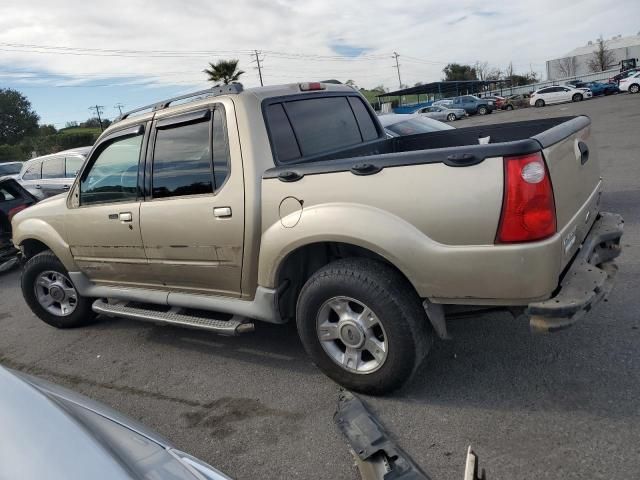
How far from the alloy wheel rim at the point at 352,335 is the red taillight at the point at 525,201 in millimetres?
934

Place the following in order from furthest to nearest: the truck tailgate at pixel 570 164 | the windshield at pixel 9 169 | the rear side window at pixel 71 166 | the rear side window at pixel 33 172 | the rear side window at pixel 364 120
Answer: the windshield at pixel 9 169
the rear side window at pixel 33 172
the rear side window at pixel 71 166
the rear side window at pixel 364 120
the truck tailgate at pixel 570 164

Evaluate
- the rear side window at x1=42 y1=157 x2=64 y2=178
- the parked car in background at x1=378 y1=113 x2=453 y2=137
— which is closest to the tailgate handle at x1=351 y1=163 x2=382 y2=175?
the parked car in background at x1=378 y1=113 x2=453 y2=137

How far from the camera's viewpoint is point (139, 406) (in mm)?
3623

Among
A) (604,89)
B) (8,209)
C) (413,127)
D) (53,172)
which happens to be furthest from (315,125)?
(604,89)

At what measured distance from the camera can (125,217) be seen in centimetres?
419

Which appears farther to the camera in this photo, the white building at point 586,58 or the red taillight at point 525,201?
the white building at point 586,58

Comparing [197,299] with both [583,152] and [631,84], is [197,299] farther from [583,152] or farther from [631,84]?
[631,84]

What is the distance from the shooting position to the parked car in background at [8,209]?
323 inches

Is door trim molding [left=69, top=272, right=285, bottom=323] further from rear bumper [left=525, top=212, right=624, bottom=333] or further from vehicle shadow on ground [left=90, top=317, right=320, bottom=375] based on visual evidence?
Answer: rear bumper [left=525, top=212, right=624, bottom=333]

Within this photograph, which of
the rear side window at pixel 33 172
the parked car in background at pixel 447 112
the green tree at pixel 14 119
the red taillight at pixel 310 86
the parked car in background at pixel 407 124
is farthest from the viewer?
the green tree at pixel 14 119

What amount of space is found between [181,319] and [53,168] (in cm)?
951

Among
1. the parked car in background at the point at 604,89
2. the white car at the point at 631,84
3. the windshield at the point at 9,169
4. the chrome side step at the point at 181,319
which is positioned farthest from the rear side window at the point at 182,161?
the parked car in background at the point at 604,89

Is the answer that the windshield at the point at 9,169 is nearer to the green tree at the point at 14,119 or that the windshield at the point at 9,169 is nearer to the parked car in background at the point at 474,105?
the parked car in background at the point at 474,105

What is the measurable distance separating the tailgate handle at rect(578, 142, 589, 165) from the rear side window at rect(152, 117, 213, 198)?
2.42 metres
